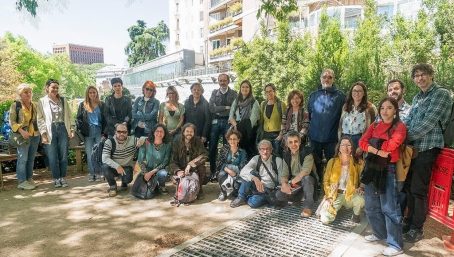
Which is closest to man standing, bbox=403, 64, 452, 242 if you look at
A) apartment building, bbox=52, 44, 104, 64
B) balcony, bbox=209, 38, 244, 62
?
balcony, bbox=209, 38, 244, 62

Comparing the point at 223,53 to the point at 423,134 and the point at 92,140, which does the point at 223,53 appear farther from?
the point at 423,134

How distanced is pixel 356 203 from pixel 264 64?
1515 cm

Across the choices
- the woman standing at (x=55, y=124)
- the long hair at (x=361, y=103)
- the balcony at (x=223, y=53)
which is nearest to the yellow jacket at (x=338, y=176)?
the long hair at (x=361, y=103)

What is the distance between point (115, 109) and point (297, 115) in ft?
11.6

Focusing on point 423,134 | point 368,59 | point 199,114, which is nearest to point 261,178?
point 199,114

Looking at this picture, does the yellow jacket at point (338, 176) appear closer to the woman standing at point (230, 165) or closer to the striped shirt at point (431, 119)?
the striped shirt at point (431, 119)

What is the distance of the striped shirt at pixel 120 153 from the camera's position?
5.88m

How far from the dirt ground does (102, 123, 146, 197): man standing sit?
0.32 m

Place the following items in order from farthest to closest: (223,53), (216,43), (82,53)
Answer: (82,53) → (216,43) → (223,53)

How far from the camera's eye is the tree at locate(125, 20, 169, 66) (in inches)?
2564

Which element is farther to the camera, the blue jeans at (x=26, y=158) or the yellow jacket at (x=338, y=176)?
the blue jeans at (x=26, y=158)

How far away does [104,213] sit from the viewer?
5.09 m

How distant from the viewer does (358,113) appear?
493 centimetres

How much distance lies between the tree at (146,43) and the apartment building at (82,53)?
10416cm
